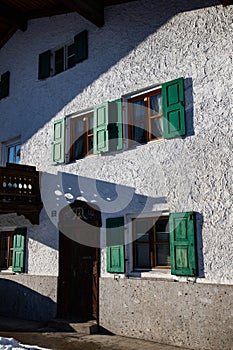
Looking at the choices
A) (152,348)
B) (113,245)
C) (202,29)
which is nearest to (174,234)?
(113,245)

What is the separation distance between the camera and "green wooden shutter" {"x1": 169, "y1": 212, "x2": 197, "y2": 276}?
7191 millimetres

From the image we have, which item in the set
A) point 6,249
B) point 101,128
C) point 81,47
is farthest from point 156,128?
point 6,249

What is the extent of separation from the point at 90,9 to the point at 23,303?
767 cm

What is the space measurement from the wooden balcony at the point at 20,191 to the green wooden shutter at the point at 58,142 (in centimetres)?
75

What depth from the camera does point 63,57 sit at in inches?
437

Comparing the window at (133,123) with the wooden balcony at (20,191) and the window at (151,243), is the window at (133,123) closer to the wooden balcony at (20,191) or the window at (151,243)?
the wooden balcony at (20,191)

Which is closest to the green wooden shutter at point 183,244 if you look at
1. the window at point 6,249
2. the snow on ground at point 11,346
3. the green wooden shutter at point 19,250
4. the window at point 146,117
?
the window at point 146,117

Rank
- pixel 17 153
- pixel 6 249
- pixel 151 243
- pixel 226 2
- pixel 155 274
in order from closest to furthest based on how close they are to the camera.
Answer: pixel 226 2
pixel 155 274
pixel 151 243
pixel 6 249
pixel 17 153

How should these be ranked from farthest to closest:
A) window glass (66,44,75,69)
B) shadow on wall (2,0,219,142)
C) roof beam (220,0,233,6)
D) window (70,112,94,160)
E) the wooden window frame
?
the wooden window frame
window glass (66,44,75,69)
window (70,112,94,160)
shadow on wall (2,0,219,142)
roof beam (220,0,233,6)

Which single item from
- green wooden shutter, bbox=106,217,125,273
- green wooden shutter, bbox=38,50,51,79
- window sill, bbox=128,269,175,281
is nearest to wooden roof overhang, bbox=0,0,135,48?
green wooden shutter, bbox=38,50,51,79

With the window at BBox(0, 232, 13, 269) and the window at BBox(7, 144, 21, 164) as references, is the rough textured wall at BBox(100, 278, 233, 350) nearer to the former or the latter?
A: the window at BBox(0, 232, 13, 269)

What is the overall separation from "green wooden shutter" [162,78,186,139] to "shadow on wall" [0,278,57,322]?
16.5 feet

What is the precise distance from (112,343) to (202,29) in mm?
6437

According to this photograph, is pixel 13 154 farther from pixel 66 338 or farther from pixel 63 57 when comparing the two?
pixel 66 338
